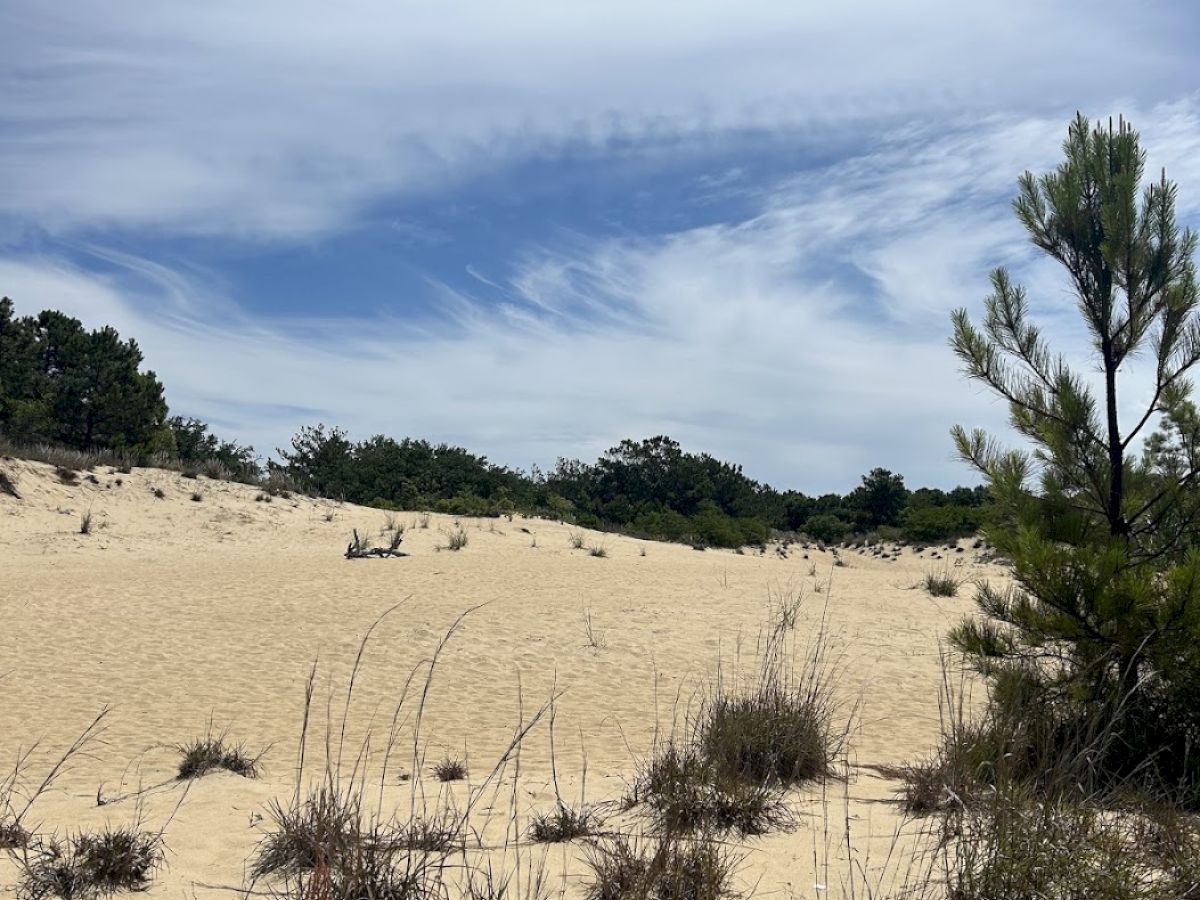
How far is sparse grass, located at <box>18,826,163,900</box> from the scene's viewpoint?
394 centimetres

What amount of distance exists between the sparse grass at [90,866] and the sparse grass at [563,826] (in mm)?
1823

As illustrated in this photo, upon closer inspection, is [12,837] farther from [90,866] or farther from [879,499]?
[879,499]

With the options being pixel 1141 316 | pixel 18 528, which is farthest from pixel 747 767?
pixel 18 528

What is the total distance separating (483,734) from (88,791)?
329 cm

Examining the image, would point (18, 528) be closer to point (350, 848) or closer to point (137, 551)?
point (137, 551)

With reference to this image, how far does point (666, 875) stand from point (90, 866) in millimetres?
2582

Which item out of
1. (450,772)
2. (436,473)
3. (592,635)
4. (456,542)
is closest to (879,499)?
(436,473)

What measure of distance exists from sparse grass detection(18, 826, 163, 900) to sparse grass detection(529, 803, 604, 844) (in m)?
1.82

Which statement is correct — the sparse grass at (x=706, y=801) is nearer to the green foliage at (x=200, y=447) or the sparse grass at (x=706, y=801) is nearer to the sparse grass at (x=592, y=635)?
the sparse grass at (x=592, y=635)

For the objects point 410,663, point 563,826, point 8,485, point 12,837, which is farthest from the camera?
point 8,485

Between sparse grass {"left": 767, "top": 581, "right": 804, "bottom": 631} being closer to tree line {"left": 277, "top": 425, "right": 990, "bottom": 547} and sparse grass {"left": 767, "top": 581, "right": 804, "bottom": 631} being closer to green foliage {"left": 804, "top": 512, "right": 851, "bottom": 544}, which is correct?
tree line {"left": 277, "top": 425, "right": 990, "bottom": 547}

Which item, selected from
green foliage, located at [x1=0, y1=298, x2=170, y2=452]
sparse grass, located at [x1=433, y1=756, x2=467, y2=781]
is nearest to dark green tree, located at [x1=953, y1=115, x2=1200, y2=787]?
sparse grass, located at [x1=433, y1=756, x2=467, y2=781]

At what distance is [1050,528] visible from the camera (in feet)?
20.2

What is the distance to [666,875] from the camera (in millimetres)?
3812
